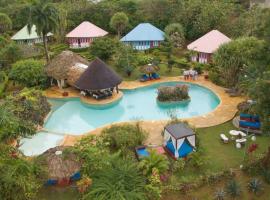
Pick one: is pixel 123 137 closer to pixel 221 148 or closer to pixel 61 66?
pixel 221 148

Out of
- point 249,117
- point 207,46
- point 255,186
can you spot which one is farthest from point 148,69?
point 255,186

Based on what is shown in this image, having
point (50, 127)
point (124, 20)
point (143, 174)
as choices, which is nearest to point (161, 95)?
point (50, 127)

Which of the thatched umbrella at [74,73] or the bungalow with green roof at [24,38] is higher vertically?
the bungalow with green roof at [24,38]

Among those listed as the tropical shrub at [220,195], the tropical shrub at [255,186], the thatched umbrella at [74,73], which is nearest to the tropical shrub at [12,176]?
the tropical shrub at [220,195]

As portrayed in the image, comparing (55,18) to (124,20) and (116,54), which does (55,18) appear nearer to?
(116,54)

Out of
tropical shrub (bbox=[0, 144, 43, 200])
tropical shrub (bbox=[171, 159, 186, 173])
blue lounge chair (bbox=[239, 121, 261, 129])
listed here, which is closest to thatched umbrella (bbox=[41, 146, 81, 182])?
tropical shrub (bbox=[0, 144, 43, 200])

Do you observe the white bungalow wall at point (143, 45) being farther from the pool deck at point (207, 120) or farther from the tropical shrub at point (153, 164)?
the tropical shrub at point (153, 164)
